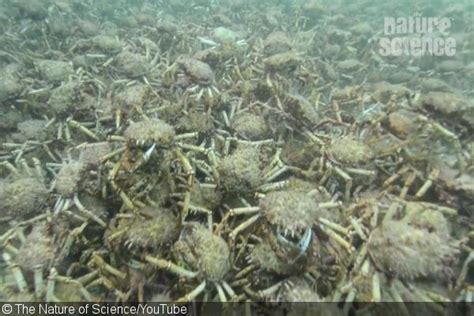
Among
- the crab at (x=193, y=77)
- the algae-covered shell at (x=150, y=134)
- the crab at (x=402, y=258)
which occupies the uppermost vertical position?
the crab at (x=193, y=77)

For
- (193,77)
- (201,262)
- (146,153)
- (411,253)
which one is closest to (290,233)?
(201,262)

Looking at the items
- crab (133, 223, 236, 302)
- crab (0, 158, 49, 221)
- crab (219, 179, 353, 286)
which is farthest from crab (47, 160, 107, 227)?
crab (219, 179, 353, 286)

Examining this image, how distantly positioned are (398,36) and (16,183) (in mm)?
11108

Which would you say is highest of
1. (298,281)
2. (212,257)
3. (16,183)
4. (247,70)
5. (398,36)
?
(398,36)

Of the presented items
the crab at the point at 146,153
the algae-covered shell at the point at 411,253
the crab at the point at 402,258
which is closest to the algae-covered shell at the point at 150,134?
the crab at the point at 146,153

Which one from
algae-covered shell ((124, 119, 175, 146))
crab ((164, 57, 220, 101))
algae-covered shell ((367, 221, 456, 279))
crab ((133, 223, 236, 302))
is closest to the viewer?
algae-covered shell ((367, 221, 456, 279))

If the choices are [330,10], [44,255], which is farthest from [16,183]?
[330,10]

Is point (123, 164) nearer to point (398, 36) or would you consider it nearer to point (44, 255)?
point (44, 255)

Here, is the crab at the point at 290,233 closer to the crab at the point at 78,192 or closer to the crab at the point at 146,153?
the crab at the point at 146,153

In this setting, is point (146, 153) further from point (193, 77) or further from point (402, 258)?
point (402, 258)

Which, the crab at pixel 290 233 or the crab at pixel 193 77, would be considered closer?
the crab at pixel 290 233

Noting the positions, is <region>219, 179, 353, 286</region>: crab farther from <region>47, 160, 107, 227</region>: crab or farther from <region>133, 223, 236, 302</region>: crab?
<region>47, 160, 107, 227</region>: crab

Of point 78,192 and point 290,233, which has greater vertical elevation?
point 78,192

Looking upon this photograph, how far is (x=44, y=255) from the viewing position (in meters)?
3.19
